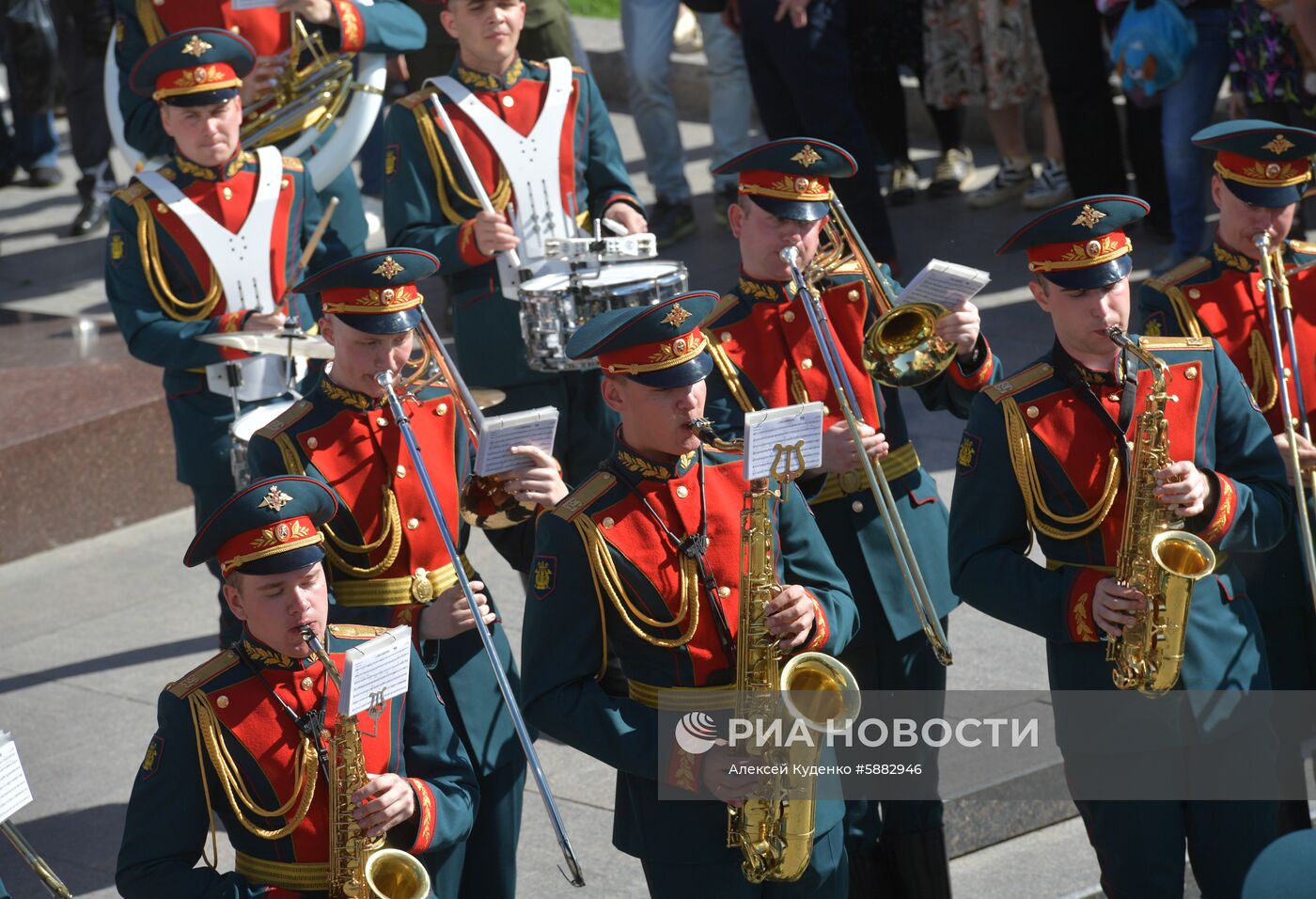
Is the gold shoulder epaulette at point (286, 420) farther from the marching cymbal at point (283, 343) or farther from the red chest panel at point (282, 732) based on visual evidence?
the red chest panel at point (282, 732)

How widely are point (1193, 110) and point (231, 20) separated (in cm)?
465

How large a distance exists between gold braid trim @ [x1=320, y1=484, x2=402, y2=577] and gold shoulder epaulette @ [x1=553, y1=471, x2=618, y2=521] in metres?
0.72

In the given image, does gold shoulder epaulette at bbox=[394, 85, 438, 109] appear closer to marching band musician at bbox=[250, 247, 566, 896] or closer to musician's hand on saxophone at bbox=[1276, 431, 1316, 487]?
marching band musician at bbox=[250, 247, 566, 896]

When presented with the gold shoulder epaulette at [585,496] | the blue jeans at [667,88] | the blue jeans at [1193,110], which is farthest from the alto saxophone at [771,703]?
the blue jeans at [667,88]

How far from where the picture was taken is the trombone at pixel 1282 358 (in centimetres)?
511

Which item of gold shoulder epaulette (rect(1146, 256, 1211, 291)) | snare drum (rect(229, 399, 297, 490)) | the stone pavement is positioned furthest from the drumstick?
gold shoulder epaulette (rect(1146, 256, 1211, 291))

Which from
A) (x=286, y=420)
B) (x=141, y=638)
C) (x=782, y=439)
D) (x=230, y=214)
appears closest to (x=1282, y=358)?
(x=782, y=439)

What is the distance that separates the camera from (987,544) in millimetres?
4766

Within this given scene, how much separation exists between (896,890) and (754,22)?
5.47 m

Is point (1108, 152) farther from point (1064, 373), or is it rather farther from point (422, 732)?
point (422, 732)

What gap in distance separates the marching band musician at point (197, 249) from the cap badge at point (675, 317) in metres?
2.36

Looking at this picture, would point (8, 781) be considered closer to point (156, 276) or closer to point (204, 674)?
point (204, 674)

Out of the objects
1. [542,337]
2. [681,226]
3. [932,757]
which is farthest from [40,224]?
[932,757]

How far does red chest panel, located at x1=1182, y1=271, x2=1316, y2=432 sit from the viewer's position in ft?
18.3
